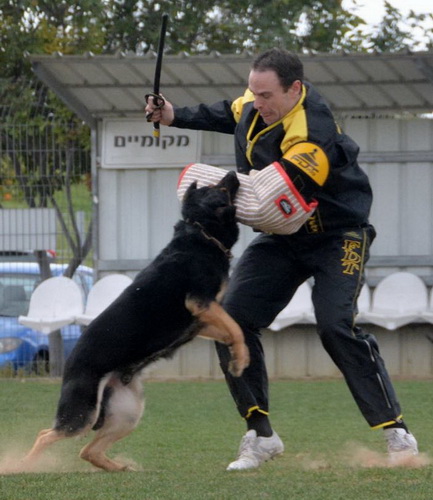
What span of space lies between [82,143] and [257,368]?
5554 millimetres

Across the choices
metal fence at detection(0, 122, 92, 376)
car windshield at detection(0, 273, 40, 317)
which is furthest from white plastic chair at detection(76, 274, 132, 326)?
car windshield at detection(0, 273, 40, 317)

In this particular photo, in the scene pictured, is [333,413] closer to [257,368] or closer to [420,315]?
[420,315]

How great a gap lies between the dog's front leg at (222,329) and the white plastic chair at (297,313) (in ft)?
15.4

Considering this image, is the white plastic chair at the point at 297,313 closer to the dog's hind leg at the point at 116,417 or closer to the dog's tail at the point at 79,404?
the dog's hind leg at the point at 116,417

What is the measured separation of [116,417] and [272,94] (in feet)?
5.94

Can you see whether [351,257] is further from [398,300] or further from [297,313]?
[398,300]

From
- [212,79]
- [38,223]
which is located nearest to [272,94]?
[212,79]

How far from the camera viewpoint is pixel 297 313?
401 inches

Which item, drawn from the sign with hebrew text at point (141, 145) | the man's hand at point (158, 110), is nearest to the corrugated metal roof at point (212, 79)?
the sign with hebrew text at point (141, 145)

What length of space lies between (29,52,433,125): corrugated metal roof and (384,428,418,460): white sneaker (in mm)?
4919

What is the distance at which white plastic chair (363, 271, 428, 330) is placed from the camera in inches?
402

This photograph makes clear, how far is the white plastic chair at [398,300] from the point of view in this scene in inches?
402

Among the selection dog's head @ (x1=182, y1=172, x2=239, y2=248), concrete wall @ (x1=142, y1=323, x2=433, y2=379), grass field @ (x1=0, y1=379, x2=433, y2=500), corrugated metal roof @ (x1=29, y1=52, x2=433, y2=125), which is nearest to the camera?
grass field @ (x1=0, y1=379, x2=433, y2=500)

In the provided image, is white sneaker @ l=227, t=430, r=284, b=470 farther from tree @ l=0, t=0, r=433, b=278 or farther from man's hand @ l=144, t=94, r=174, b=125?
tree @ l=0, t=0, r=433, b=278
